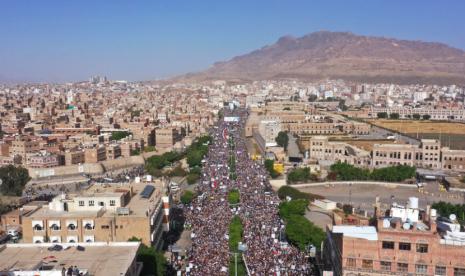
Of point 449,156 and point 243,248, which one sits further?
point 449,156

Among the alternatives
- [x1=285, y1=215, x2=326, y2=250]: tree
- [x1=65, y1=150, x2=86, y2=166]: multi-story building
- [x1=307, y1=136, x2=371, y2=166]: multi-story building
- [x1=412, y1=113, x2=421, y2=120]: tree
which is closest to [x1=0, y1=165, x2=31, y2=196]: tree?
[x1=65, y1=150, x2=86, y2=166]: multi-story building

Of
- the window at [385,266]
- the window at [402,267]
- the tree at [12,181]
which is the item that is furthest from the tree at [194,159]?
the window at [402,267]

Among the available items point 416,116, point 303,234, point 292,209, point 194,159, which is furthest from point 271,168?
point 416,116

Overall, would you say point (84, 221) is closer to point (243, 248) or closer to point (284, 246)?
point (243, 248)

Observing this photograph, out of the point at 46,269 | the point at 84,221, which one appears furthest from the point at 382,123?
the point at 46,269

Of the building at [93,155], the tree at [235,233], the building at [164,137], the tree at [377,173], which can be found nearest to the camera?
the tree at [235,233]

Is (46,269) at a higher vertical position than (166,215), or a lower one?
higher

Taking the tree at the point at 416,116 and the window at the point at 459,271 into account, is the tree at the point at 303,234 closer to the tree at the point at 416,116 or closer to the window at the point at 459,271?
the window at the point at 459,271
